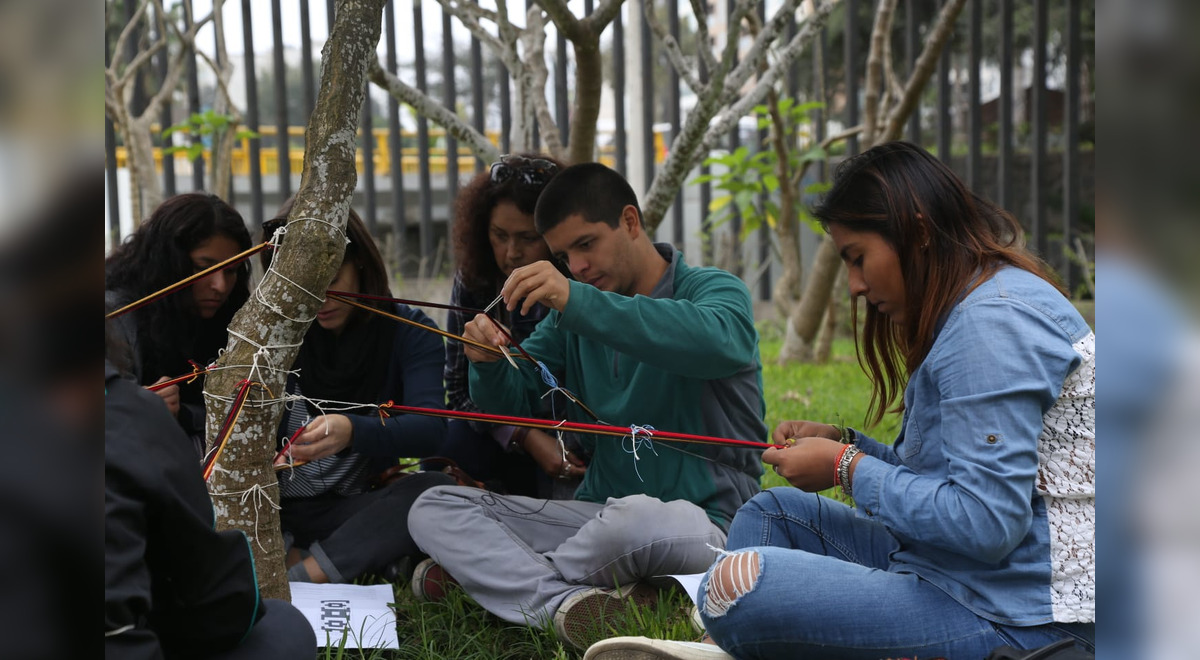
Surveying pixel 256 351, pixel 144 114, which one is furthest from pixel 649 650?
pixel 144 114

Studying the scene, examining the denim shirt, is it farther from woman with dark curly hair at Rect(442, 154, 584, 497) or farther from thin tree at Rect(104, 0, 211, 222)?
thin tree at Rect(104, 0, 211, 222)

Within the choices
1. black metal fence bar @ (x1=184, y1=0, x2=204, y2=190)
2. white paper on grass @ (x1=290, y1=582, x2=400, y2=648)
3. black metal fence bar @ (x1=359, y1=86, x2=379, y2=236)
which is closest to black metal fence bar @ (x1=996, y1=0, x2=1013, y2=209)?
black metal fence bar @ (x1=359, y1=86, x2=379, y2=236)

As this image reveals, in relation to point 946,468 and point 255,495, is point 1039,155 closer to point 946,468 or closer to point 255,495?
point 946,468

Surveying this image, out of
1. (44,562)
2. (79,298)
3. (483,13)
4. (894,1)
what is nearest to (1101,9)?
(79,298)

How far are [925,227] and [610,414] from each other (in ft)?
3.65

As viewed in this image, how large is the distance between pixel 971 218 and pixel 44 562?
5.41 feet

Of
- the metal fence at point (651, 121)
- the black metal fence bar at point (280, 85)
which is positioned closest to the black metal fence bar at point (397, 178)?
the metal fence at point (651, 121)

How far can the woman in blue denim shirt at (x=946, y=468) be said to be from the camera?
5.92 ft

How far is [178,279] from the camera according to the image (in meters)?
3.10

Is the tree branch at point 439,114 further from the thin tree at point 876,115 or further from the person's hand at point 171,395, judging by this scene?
the thin tree at point 876,115

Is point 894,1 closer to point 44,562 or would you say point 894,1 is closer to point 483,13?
point 483,13

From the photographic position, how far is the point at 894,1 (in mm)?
5758

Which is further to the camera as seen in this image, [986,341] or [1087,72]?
[1087,72]

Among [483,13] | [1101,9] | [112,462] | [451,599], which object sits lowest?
[451,599]
